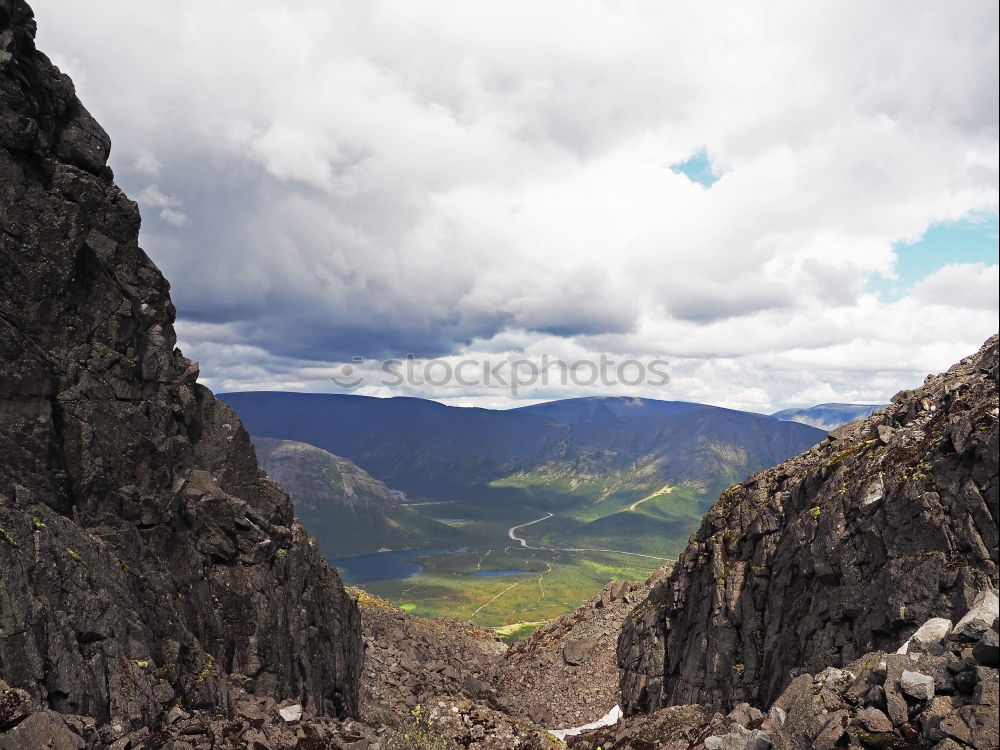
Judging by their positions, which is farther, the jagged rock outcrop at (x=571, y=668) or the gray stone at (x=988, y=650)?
the jagged rock outcrop at (x=571, y=668)

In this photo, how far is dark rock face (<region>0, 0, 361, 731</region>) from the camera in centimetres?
3512

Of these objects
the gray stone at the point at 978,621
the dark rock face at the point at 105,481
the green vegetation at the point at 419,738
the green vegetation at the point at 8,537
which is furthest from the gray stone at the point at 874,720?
the green vegetation at the point at 8,537

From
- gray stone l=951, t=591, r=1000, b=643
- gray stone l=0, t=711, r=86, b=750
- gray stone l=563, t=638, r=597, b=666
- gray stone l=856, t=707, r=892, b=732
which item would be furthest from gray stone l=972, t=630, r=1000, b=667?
gray stone l=563, t=638, r=597, b=666

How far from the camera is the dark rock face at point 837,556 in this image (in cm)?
3862

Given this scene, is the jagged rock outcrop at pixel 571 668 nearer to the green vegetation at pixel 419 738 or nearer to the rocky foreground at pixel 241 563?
the rocky foreground at pixel 241 563

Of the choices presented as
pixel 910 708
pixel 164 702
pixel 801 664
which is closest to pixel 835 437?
pixel 801 664

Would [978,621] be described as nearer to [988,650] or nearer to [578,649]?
[988,650]

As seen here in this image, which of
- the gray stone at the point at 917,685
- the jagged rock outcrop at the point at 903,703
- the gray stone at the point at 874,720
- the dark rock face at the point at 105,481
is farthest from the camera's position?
the dark rock face at the point at 105,481

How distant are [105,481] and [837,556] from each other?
63.0 m

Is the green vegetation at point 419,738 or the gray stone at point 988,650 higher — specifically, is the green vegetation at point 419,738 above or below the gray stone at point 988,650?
below

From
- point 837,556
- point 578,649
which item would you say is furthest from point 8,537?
point 578,649

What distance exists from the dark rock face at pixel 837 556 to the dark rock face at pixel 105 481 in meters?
44.6

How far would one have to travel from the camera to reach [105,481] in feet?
153

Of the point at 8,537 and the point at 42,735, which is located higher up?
the point at 8,537
